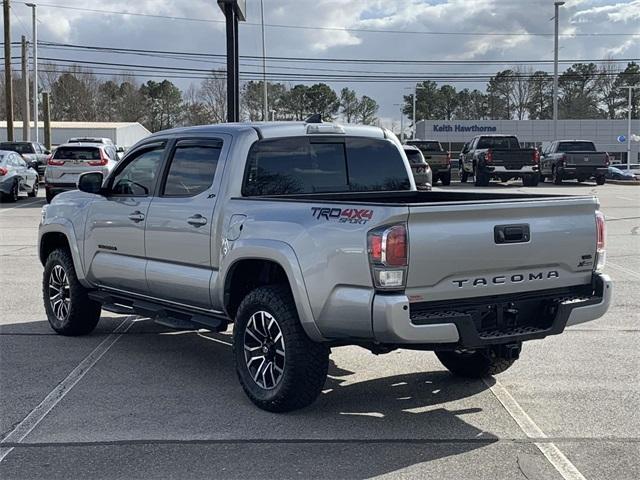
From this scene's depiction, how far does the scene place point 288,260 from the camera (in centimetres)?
496

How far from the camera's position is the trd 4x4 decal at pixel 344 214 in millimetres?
4539

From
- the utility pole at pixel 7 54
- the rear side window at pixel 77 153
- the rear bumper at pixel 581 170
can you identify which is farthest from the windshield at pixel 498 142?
the utility pole at pixel 7 54

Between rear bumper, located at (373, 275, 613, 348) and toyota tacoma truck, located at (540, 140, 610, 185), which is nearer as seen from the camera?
rear bumper, located at (373, 275, 613, 348)

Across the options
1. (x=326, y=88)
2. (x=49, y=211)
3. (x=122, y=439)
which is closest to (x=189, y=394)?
(x=122, y=439)

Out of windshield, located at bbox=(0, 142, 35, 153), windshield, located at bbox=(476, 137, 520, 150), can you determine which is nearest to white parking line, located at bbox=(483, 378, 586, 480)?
windshield, located at bbox=(476, 137, 520, 150)

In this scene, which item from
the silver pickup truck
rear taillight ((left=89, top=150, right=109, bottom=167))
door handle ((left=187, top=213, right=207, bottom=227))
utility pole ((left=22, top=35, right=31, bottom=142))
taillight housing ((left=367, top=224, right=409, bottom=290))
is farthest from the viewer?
utility pole ((left=22, top=35, right=31, bottom=142))

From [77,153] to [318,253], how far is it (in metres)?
19.1

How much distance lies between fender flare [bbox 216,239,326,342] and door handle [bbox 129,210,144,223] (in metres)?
1.39

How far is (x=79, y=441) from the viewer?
186 inches

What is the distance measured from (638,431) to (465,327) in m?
1.38

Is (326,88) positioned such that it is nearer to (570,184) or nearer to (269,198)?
(570,184)

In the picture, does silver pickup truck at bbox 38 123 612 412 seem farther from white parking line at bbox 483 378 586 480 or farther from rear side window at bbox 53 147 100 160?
rear side window at bbox 53 147 100 160

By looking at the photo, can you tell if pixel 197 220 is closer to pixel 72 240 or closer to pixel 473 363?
pixel 72 240

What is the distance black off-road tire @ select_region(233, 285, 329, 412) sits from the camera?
5.02 metres
